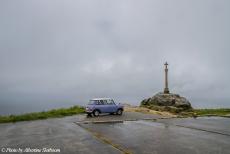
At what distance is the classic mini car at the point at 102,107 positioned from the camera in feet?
105

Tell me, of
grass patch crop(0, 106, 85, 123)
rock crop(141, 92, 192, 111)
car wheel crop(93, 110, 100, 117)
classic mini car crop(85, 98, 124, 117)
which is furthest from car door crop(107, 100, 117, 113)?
rock crop(141, 92, 192, 111)

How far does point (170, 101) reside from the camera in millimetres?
41094

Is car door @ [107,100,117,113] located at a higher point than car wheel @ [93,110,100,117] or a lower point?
higher

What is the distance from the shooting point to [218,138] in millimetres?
16156

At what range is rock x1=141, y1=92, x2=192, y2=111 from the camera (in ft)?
134

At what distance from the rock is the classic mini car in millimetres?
9890

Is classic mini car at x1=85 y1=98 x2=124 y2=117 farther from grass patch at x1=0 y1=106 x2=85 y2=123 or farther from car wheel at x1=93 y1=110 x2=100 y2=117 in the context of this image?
grass patch at x1=0 y1=106 x2=85 y2=123

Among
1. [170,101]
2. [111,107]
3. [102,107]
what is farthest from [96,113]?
[170,101]

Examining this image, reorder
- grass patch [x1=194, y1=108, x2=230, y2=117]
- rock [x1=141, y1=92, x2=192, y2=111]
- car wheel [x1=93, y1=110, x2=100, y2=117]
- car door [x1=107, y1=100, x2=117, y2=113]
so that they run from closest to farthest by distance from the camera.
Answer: car wheel [x1=93, y1=110, x2=100, y2=117], car door [x1=107, y1=100, x2=117, y2=113], grass patch [x1=194, y1=108, x2=230, y2=117], rock [x1=141, y1=92, x2=192, y2=111]

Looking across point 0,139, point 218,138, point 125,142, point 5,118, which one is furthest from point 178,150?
point 5,118

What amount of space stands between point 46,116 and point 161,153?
2412 centimetres

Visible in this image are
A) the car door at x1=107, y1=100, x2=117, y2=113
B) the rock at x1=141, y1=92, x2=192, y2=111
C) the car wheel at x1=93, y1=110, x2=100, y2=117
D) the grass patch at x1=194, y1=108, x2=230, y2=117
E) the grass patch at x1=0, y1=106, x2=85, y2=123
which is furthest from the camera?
the rock at x1=141, y1=92, x2=192, y2=111

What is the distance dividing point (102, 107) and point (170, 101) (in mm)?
12567

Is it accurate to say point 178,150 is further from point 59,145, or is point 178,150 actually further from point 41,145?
point 41,145
